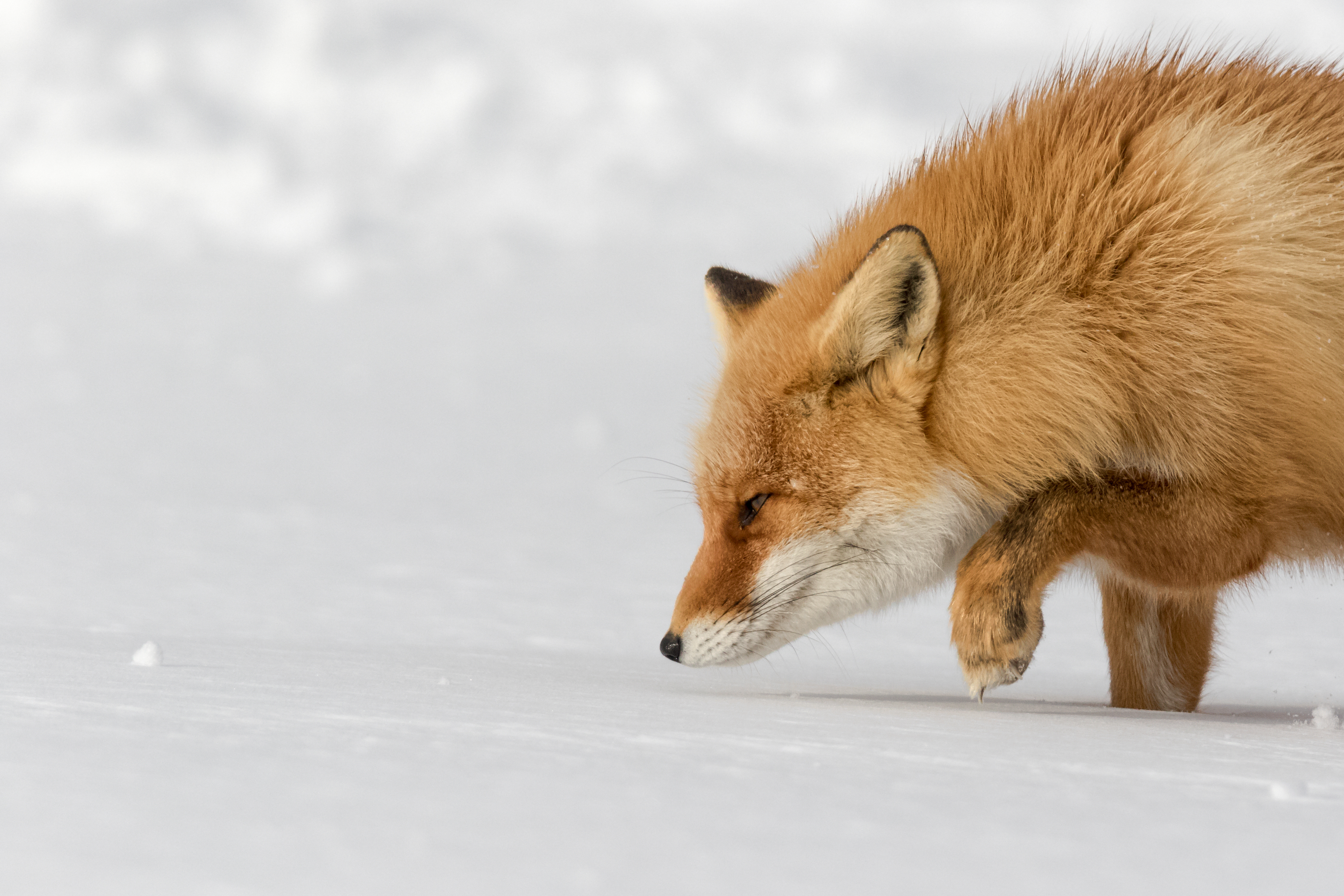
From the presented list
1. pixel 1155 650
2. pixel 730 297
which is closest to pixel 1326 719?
pixel 1155 650

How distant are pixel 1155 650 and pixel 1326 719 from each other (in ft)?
3.58

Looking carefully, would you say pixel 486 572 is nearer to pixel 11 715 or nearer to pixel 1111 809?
pixel 11 715

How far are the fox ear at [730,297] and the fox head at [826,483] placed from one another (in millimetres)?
508

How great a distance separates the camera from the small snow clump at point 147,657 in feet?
10.3

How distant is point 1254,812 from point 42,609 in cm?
452

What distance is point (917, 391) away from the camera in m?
3.47

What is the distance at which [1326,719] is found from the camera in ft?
10.8

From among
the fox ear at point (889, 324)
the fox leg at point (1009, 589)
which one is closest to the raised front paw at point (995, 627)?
the fox leg at point (1009, 589)

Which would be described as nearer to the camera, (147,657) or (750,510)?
(147,657)

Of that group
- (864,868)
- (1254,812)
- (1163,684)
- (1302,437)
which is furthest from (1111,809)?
(1163,684)

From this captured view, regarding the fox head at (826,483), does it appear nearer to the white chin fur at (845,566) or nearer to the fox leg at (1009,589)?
the white chin fur at (845,566)

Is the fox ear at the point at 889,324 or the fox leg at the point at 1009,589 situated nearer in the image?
the fox leg at the point at 1009,589

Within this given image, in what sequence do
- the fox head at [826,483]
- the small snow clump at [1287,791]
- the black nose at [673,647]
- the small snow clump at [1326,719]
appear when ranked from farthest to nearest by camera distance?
the black nose at [673,647] < the fox head at [826,483] < the small snow clump at [1326,719] < the small snow clump at [1287,791]

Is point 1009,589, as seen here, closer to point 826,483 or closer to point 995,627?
point 995,627
